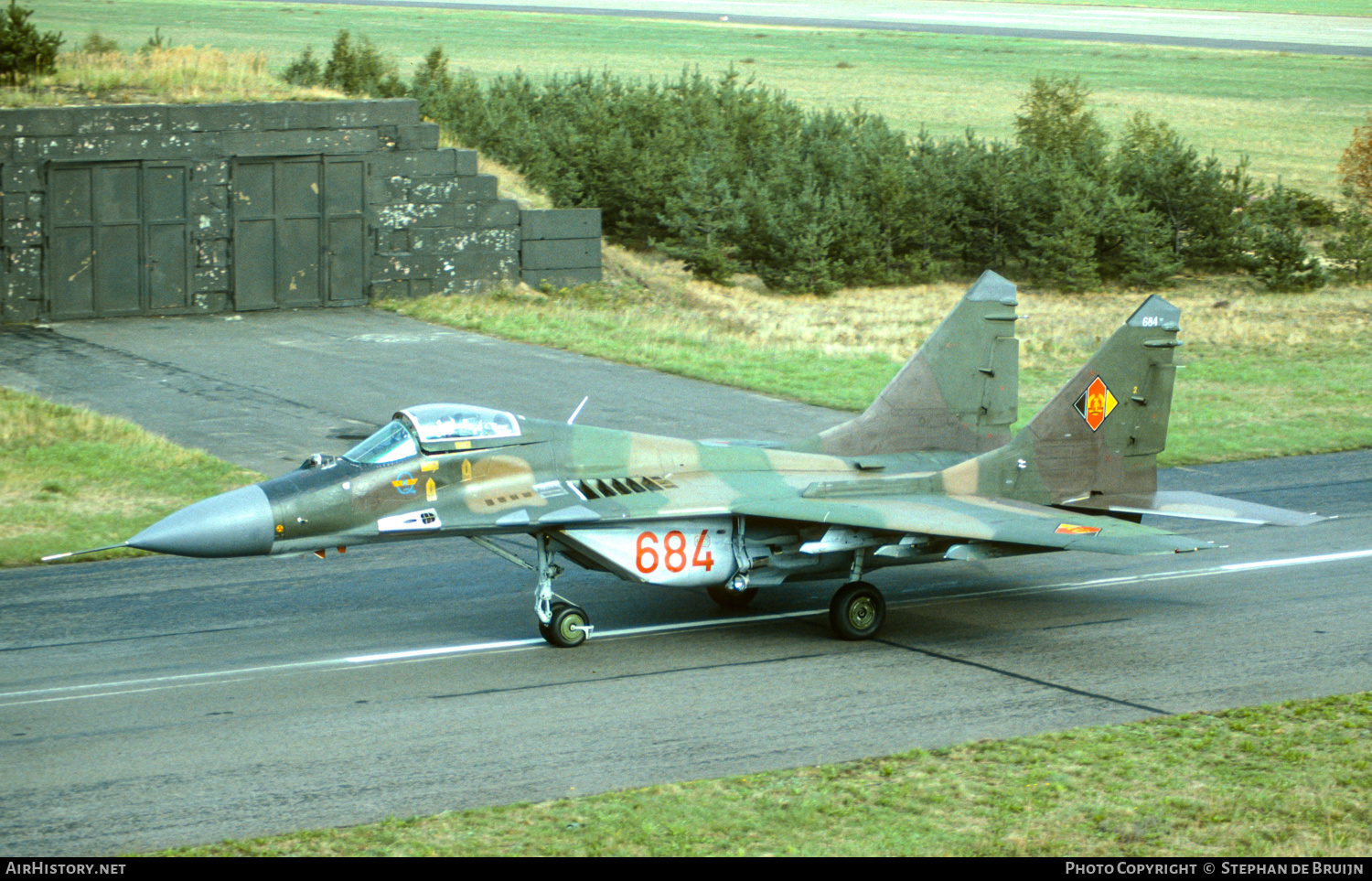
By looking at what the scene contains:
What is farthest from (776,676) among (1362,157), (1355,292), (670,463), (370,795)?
(1362,157)

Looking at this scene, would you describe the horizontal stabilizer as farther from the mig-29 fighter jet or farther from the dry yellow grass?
the dry yellow grass

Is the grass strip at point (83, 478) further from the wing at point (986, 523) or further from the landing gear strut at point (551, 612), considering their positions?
the wing at point (986, 523)

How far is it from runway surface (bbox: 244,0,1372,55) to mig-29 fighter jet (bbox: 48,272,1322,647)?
10185 cm

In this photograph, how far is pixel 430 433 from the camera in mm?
13727

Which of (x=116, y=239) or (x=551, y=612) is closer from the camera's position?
(x=551, y=612)

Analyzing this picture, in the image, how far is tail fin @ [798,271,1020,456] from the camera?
16906mm

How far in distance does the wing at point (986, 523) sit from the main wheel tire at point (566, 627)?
202 centimetres

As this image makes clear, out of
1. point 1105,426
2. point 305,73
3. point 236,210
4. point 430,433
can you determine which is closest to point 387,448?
point 430,433

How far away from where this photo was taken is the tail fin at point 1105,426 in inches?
642

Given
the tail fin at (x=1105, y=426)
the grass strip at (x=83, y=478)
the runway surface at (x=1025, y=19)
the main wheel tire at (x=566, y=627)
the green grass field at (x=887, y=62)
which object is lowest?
the grass strip at (x=83, y=478)

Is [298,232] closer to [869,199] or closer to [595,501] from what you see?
[869,199]

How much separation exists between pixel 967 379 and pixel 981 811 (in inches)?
303

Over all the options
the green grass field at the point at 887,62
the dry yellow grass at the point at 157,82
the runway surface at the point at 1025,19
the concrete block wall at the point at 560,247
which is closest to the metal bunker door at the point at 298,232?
the dry yellow grass at the point at 157,82

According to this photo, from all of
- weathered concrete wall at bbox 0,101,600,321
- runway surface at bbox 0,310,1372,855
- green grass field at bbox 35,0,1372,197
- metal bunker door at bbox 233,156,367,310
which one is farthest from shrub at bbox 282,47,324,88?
runway surface at bbox 0,310,1372,855
